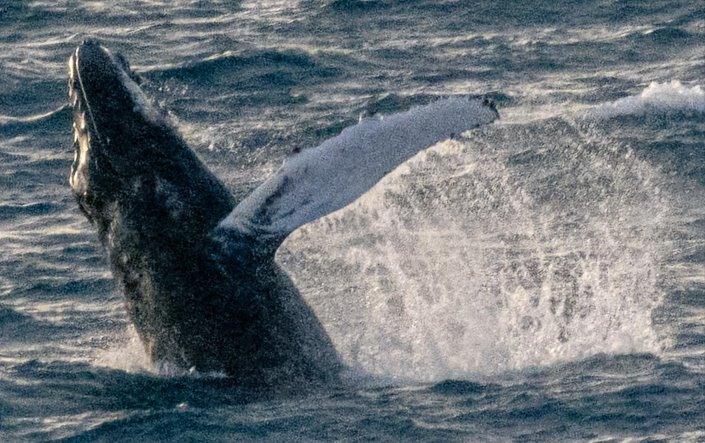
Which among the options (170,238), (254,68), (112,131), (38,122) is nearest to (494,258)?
(170,238)

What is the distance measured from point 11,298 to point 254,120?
692 centimetres

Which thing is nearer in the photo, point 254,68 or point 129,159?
point 129,159

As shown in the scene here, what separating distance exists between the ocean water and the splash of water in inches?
1.6

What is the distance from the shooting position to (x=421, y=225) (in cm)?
1656

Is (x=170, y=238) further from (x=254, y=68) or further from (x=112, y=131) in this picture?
(x=254, y=68)

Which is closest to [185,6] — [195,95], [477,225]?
[195,95]

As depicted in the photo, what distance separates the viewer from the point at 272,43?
25.0 metres

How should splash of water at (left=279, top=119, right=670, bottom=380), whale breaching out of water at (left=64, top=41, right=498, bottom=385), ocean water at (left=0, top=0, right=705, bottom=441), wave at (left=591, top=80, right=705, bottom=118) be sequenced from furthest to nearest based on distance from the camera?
1. wave at (left=591, top=80, right=705, bottom=118)
2. splash of water at (left=279, top=119, right=670, bottom=380)
3. whale breaching out of water at (left=64, top=41, right=498, bottom=385)
4. ocean water at (left=0, top=0, right=705, bottom=441)

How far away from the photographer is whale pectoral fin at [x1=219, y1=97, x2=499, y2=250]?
397 inches

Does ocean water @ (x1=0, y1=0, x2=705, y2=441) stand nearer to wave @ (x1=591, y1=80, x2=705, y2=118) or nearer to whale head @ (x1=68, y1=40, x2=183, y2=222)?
wave @ (x1=591, y1=80, x2=705, y2=118)

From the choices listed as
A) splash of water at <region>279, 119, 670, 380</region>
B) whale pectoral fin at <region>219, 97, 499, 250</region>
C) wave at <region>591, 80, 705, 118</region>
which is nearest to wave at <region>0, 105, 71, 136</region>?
splash of water at <region>279, 119, 670, 380</region>

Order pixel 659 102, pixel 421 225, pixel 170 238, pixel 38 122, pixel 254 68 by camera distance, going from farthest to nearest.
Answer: pixel 254 68 < pixel 659 102 < pixel 38 122 < pixel 421 225 < pixel 170 238

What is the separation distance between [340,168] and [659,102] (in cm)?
1252

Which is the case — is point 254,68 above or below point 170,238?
above
